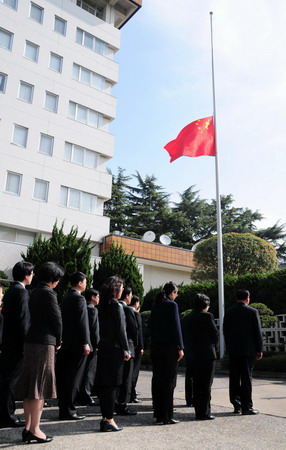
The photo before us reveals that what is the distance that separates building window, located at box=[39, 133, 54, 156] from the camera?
23.4 m

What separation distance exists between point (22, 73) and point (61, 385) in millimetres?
21747

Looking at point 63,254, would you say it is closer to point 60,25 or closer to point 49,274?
point 49,274

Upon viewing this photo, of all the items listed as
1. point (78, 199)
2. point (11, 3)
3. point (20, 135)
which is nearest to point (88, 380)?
point (78, 199)

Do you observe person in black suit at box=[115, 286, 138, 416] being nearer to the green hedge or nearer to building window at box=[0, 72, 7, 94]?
the green hedge

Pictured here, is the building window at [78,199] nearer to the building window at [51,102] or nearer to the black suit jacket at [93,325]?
the building window at [51,102]

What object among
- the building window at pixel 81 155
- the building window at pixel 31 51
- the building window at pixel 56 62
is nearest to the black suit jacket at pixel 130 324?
the building window at pixel 81 155

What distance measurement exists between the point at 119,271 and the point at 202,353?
46.6 ft

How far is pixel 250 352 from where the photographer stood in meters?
6.00

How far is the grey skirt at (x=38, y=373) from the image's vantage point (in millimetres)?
4082

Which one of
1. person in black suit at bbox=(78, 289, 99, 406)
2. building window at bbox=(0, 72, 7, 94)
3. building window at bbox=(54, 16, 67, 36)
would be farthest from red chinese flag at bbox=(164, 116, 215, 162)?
building window at bbox=(54, 16, 67, 36)

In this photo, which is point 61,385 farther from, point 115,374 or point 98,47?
point 98,47

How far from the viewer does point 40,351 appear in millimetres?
4242

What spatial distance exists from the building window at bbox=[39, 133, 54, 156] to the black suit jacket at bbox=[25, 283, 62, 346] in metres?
Answer: 20.0

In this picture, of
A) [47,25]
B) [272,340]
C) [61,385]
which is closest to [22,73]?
[47,25]
